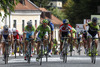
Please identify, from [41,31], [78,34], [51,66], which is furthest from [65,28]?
[78,34]

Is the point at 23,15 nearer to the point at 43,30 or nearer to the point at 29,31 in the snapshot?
the point at 29,31

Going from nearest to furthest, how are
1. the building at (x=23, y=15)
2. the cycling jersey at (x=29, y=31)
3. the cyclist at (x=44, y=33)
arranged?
the cyclist at (x=44, y=33)
the cycling jersey at (x=29, y=31)
the building at (x=23, y=15)

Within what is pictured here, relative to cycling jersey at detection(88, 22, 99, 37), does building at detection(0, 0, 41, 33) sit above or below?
above

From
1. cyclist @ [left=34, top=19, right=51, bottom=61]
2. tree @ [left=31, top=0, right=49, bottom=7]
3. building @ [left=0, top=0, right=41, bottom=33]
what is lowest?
cyclist @ [left=34, top=19, right=51, bottom=61]

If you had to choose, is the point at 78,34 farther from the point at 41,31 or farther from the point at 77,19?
the point at 77,19

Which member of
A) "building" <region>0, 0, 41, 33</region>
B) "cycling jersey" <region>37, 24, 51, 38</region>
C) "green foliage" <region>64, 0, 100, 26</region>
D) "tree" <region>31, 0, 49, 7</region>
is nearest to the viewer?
"cycling jersey" <region>37, 24, 51, 38</region>

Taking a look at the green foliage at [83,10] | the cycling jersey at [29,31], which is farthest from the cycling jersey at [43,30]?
the green foliage at [83,10]

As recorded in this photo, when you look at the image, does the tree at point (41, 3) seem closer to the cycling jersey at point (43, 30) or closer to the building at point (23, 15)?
the building at point (23, 15)

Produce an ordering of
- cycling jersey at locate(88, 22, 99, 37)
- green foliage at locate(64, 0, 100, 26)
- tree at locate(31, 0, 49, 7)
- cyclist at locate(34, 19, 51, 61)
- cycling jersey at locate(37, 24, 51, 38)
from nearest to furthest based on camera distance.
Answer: cycling jersey at locate(88, 22, 99, 37), cyclist at locate(34, 19, 51, 61), cycling jersey at locate(37, 24, 51, 38), green foliage at locate(64, 0, 100, 26), tree at locate(31, 0, 49, 7)

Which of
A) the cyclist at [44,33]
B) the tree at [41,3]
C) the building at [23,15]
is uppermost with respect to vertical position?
the tree at [41,3]

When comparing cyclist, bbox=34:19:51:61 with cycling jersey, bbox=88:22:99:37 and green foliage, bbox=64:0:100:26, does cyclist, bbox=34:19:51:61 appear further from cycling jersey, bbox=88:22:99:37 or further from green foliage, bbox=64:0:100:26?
green foliage, bbox=64:0:100:26

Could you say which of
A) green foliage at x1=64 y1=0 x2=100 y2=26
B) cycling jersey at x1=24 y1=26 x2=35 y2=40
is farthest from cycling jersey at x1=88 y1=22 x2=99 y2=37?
green foliage at x1=64 y1=0 x2=100 y2=26

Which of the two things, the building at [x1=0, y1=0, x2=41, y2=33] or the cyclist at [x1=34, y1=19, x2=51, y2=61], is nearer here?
the cyclist at [x1=34, y1=19, x2=51, y2=61]

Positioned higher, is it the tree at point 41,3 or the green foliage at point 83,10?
the tree at point 41,3
